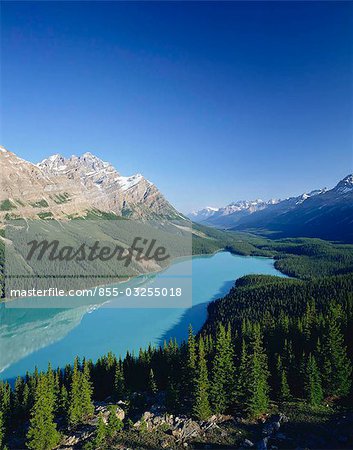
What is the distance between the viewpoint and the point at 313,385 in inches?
1638

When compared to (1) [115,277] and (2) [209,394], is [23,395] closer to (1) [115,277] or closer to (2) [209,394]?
(2) [209,394]

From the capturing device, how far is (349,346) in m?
53.2

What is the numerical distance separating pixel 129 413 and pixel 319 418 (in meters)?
22.7

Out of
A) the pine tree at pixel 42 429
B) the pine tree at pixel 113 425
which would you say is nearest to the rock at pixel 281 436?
the pine tree at pixel 113 425

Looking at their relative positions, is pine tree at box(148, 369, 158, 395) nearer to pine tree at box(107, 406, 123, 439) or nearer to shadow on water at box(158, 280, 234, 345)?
pine tree at box(107, 406, 123, 439)

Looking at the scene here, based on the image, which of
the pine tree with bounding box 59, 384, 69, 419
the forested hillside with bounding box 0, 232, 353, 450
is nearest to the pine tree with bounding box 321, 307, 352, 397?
the forested hillside with bounding box 0, 232, 353, 450

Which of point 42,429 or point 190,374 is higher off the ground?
point 190,374

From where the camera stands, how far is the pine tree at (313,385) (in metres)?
40.9

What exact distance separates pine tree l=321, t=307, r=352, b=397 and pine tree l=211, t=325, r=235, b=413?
40.5ft

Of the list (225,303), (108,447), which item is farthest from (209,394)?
(225,303)

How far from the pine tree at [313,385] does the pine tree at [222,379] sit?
903 centimetres

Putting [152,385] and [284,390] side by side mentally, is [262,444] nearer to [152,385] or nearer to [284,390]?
[284,390]

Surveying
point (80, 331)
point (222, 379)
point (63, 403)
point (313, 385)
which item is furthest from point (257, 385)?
point (80, 331)

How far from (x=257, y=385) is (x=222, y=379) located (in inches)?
172
